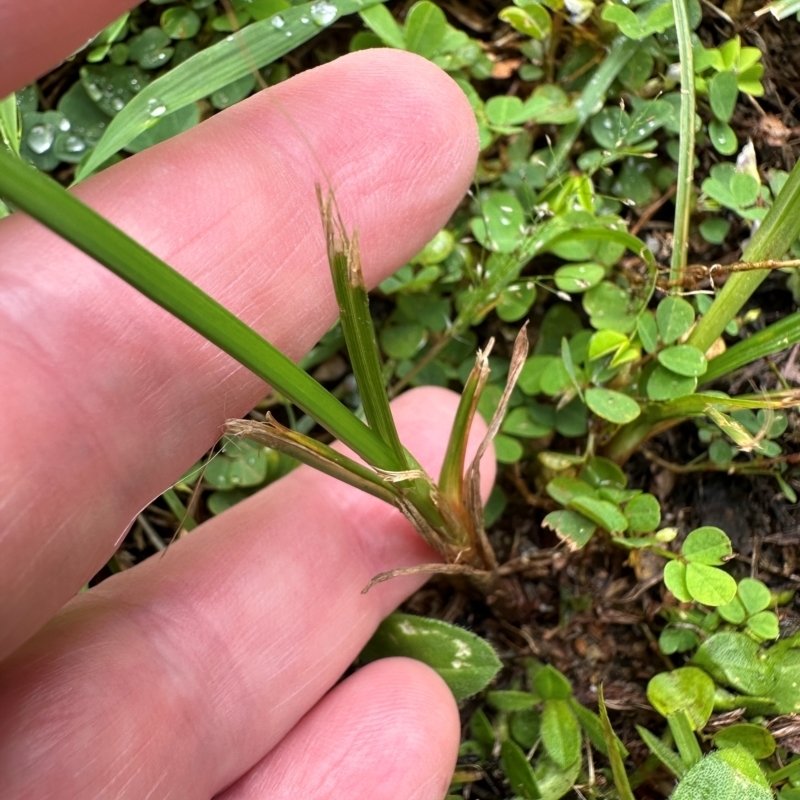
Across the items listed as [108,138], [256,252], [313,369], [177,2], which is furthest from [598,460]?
[177,2]

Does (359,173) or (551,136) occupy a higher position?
(359,173)

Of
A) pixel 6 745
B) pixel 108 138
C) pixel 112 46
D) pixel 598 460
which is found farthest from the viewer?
pixel 112 46

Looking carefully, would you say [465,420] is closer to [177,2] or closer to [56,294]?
[56,294]

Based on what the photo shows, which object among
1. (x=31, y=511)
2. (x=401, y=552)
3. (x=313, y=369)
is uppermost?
(x=31, y=511)

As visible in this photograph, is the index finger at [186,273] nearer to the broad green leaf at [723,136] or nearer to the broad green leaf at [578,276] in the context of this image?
the broad green leaf at [578,276]

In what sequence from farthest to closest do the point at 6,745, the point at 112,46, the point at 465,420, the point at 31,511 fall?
the point at 112,46 → the point at 465,420 → the point at 6,745 → the point at 31,511

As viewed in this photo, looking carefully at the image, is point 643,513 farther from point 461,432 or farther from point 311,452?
point 311,452

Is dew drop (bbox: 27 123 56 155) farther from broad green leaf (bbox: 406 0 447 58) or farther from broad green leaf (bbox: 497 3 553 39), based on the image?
broad green leaf (bbox: 497 3 553 39)
